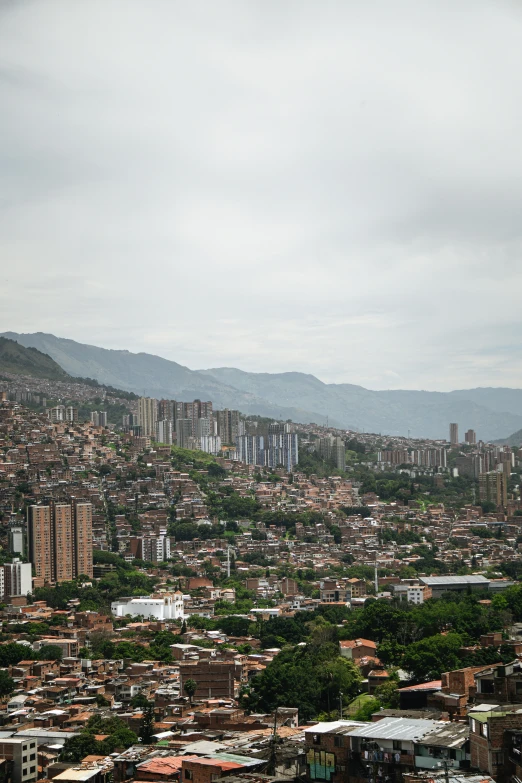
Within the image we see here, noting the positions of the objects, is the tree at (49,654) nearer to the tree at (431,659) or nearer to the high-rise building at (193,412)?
the tree at (431,659)

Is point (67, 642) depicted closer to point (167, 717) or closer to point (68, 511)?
point (167, 717)

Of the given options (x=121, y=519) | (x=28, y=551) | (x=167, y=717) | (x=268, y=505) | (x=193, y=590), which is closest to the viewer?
(x=167, y=717)

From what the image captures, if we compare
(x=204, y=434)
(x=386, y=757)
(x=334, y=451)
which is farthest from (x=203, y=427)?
(x=386, y=757)

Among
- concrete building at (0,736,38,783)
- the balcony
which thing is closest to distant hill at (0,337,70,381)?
concrete building at (0,736,38,783)

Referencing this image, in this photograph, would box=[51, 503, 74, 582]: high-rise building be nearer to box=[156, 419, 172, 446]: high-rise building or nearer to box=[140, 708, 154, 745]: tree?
box=[140, 708, 154, 745]: tree

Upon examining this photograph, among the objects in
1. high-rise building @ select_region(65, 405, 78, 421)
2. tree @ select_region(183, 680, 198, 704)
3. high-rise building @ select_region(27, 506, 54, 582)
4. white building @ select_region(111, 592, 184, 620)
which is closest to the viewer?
tree @ select_region(183, 680, 198, 704)

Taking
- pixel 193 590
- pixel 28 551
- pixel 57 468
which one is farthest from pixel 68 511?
pixel 57 468

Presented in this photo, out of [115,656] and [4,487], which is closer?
[115,656]
